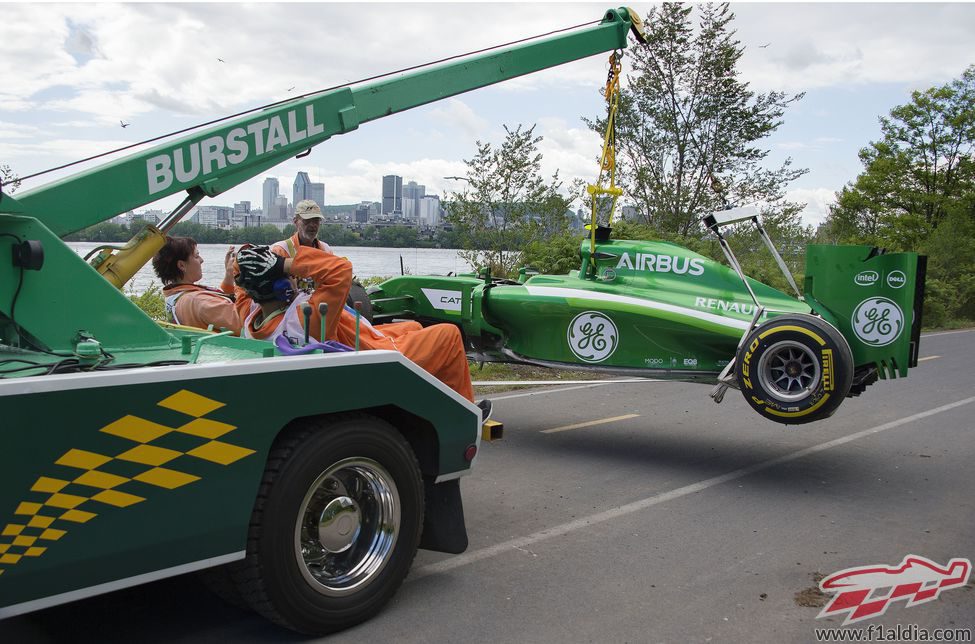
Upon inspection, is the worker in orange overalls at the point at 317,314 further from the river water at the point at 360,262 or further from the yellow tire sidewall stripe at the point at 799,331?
the yellow tire sidewall stripe at the point at 799,331

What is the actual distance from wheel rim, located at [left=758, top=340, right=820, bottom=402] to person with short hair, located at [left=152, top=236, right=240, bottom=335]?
409cm

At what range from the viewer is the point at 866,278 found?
7246 mm

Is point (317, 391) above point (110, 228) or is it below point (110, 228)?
below

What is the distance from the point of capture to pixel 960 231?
3081cm

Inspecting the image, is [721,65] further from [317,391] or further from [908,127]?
[317,391]

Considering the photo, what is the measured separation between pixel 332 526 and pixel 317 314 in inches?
43.2

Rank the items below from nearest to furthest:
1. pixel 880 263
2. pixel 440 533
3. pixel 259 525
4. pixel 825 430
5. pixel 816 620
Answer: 1. pixel 259 525
2. pixel 816 620
3. pixel 440 533
4. pixel 880 263
5. pixel 825 430

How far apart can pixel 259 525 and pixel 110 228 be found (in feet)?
7.08

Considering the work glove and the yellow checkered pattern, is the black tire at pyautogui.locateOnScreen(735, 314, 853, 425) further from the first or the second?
the yellow checkered pattern

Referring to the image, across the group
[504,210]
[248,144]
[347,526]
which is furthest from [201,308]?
[504,210]

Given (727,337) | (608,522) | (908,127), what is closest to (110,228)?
(608,522)

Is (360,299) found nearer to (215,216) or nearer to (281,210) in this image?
(281,210)

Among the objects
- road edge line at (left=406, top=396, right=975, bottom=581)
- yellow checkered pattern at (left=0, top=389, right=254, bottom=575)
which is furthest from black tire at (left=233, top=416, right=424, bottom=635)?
road edge line at (left=406, top=396, right=975, bottom=581)

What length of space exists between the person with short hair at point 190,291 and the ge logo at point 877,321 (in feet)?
16.2
